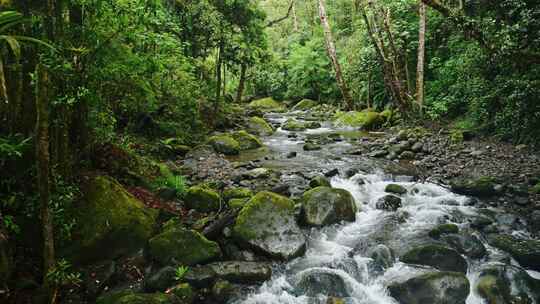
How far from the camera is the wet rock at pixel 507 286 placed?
15.0 ft

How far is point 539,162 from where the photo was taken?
8.51 meters

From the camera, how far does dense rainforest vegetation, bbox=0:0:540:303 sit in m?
3.90

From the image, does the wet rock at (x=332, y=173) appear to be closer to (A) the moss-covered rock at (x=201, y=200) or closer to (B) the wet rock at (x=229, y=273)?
(A) the moss-covered rock at (x=201, y=200)

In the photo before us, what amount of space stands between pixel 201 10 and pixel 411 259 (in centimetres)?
1152

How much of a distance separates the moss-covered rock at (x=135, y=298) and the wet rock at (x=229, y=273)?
47 centimetres

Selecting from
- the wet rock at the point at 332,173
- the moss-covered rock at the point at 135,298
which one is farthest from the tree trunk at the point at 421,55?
the moss-covered rock at the point at 135,298

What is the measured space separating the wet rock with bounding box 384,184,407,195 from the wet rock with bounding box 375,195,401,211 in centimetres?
55

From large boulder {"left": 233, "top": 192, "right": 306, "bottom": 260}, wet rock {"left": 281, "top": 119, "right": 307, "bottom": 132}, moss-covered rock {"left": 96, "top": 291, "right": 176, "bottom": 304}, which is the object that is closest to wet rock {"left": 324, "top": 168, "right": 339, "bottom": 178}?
large boulder {"left": 233, "top": 192, "right": 306, "bottom": 260}

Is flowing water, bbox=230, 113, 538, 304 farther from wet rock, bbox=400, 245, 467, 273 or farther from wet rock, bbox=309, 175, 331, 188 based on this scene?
wet rock, bbox=309, 175, 331, 188

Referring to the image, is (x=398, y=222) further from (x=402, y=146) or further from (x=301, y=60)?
(x=301, y=60)

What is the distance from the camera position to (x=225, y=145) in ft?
40.1

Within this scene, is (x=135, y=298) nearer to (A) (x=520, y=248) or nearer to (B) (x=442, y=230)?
(B) (x=442, y=230)

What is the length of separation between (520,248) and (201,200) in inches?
211

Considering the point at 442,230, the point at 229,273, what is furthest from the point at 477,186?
the point at 229,273
